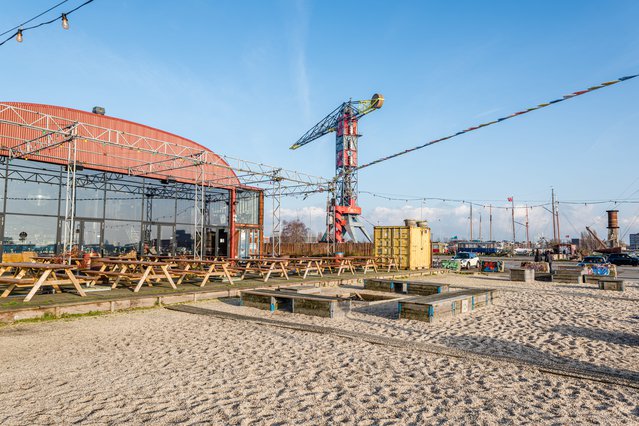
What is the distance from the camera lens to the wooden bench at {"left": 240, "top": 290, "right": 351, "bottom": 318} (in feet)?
27.5

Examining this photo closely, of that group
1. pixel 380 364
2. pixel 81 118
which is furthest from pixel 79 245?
pixel 380 364

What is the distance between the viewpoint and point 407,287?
12.3 m

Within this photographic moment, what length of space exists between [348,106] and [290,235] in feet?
135

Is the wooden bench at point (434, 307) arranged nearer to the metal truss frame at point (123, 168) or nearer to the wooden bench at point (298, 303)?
the wooden bench at point (298, 303)

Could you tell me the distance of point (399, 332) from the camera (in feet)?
23.0

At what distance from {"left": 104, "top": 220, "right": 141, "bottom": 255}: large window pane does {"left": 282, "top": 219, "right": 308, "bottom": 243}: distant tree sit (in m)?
59.2

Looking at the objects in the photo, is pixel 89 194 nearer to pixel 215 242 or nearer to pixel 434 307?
pixel 215 242

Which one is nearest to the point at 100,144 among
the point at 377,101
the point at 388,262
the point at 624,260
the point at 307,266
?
the point at 307,266

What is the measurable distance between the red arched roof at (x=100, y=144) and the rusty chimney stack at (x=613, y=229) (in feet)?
182

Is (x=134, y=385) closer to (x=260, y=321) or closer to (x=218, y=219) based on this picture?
(x=260, y=321)

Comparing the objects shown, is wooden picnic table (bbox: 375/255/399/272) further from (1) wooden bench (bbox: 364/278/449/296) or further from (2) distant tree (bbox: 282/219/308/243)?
(2) distant tree (bbox: 282/219/308/243)

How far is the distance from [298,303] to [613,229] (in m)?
62.4

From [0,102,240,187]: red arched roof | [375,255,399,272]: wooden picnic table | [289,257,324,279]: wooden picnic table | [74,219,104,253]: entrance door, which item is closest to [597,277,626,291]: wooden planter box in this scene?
[375,255,399,272]: wooden picnic table

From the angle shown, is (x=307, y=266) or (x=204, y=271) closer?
(x=204, y=271)
